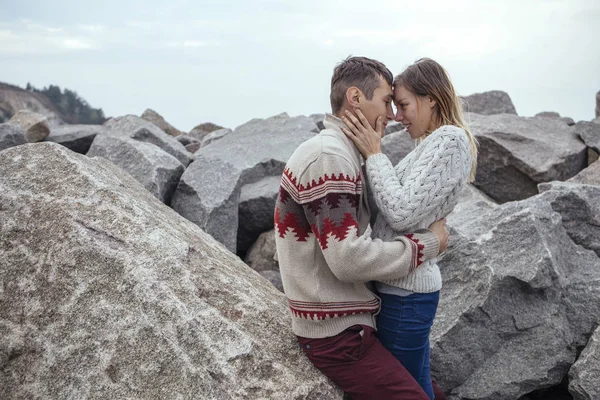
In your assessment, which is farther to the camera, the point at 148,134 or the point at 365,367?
the point at 148,134

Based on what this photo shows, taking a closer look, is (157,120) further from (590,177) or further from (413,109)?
(413,109)

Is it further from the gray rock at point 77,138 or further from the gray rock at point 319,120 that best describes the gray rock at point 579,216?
the gray rock at point 77,138

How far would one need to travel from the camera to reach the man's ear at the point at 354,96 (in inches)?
119

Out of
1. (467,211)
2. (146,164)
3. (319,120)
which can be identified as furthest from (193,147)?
(467,211)

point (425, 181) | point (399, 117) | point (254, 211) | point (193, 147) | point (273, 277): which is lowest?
point (273, 277)

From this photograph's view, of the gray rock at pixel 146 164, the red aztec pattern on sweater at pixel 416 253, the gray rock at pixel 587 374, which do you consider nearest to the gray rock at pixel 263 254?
the gray rock at pixel 146 164

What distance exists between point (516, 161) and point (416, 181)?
536cm

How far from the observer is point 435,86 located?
3154mm

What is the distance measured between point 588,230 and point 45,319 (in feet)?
13.7

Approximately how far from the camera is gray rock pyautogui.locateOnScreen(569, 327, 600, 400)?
415 cm

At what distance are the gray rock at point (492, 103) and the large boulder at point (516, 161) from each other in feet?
11.6

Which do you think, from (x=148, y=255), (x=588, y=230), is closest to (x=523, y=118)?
(x=588, y=230)

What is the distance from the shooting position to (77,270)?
3080 mm

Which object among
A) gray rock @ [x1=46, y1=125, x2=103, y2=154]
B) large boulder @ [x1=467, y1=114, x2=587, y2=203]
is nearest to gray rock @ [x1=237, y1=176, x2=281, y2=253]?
large boulder @ [x1=467, y1=114, x2=587, y2=203]
